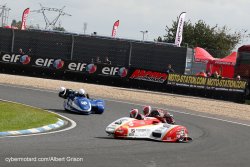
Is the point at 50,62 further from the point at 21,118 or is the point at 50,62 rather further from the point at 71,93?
the point at 21,118

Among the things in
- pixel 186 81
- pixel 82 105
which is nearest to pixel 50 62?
pixel 186 81

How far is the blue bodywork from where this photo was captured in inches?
737

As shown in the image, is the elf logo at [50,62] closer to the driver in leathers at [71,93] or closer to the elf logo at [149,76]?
the elf logo at [149,76]

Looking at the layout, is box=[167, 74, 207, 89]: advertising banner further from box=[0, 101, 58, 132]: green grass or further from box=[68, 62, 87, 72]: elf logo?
box=[0, 101, 58, 132]: green grass

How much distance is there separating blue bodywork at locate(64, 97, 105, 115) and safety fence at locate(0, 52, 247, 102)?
42.5 feet

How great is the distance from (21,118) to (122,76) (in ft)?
59.3

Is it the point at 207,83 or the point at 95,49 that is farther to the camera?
the point at 95,49

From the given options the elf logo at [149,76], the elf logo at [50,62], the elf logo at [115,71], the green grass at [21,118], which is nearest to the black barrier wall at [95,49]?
the elf logo at [50,62]

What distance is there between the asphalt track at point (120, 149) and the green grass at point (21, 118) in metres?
0.87

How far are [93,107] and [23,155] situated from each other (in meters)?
9.88

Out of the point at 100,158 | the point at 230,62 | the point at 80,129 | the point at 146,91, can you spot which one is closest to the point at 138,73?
the point at 146,91

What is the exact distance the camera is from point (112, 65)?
33406 millimetres

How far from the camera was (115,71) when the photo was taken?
33469 millimetres

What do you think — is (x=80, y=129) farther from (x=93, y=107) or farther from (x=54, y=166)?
(x=54, y=166)
